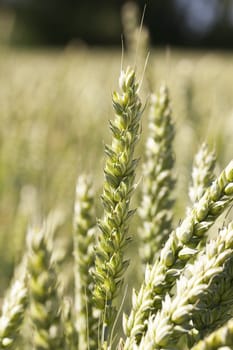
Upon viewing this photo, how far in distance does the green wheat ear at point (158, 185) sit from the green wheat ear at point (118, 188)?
23 cm

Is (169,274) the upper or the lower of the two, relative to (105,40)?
lower

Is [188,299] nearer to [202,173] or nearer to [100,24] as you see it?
[202,173]

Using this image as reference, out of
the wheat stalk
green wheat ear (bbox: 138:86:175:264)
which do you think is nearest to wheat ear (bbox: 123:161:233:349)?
the wheat stalk

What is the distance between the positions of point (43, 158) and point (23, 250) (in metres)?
0.75

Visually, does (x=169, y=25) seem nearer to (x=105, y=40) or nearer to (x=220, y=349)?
(x=105, y=40)

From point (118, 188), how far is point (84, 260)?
0.57 ft

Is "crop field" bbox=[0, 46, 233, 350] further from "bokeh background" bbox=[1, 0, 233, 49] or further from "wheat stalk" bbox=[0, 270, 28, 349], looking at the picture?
"bokeh background" bbox=[1, 0, 233, 49]

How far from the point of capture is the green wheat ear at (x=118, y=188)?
1.99 feet

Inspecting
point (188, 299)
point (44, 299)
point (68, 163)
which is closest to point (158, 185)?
point (44, 299)

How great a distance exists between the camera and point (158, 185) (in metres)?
0.88

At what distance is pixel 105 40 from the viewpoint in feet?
78.8

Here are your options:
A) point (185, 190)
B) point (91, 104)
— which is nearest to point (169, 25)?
point (91, 104)

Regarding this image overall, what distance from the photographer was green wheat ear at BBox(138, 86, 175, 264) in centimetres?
86

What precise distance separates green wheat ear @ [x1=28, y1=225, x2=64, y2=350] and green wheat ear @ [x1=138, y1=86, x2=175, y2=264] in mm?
172
